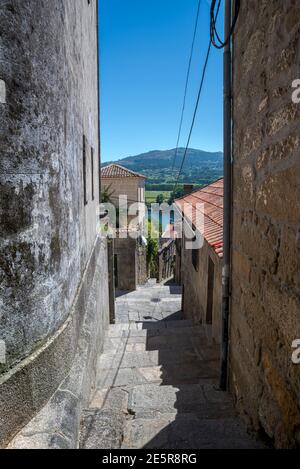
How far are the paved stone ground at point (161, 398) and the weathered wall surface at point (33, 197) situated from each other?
0.77 meters

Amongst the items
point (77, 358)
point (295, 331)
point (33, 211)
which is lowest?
point (77, 358)

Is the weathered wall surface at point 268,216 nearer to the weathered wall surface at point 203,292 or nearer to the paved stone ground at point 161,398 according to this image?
the paved stone ground at point 161,398

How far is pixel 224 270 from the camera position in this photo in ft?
11.4

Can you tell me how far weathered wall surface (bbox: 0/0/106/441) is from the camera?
181 centimetres

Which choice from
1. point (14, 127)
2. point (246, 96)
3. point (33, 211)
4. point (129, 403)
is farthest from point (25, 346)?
point (246, 96)

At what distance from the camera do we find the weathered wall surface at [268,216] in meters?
1.78

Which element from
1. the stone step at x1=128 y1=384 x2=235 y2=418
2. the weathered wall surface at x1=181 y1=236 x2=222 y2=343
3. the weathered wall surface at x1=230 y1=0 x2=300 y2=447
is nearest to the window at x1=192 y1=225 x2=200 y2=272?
the weathered wall surface at x1=181 y1=236 x2=222 y2=343

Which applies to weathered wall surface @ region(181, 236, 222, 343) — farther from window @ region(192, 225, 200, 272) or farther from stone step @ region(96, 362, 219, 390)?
stone step @ region(96, 362, 219, 390)

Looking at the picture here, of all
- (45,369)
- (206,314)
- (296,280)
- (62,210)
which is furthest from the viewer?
(206,314)

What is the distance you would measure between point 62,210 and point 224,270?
71.7 inches

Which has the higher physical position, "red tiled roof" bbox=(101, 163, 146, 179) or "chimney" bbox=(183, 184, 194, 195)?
"red tiled roof" bbox=(101, 163, 146, 179)

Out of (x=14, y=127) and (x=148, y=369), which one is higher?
(x=14, y=127)

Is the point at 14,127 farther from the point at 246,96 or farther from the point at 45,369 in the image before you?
the point at 246,96

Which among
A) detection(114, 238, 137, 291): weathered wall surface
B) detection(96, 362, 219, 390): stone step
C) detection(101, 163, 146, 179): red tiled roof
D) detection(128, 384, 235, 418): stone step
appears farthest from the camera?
detection(101, 163, 146, 179): red tiled roof
